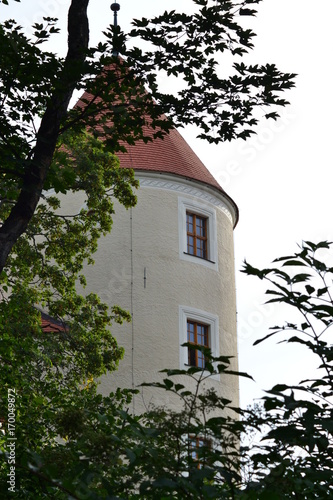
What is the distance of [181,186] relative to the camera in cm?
2469

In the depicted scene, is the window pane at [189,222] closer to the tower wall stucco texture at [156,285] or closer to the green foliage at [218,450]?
the tower wall stucco texture at [156,285]

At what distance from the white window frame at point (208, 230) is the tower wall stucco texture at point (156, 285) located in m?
0.06

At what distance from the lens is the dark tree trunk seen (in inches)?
265

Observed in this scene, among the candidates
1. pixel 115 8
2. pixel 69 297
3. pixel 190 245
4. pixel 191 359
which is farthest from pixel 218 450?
pixel 115 8

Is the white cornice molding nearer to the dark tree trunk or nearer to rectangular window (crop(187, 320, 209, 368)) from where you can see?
rectangular window (crop(187, 320, 209, 368))

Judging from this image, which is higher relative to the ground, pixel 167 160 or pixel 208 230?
pixel 167 160

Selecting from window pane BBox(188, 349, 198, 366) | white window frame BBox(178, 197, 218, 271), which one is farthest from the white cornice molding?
window pane BBox(188, 349, 198, 366)

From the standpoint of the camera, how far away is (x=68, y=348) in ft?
55.2

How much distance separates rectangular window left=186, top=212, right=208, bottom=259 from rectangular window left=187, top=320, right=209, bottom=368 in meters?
1.98

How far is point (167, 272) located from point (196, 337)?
1895 millimetres

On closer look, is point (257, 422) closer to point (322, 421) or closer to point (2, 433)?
point (322, 421)

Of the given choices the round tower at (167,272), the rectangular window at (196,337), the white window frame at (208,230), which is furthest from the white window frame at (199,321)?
the white window frame at (208,230)

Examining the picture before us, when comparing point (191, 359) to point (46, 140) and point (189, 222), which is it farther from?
point (46, 140)

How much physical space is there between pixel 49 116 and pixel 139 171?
57.0ft
